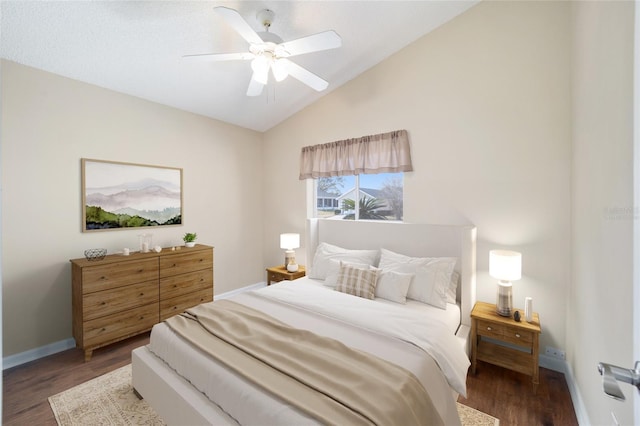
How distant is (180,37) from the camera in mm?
2502

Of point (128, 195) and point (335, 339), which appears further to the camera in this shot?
point (128, 195)

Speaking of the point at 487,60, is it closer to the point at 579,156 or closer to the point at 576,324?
the point at 579,156

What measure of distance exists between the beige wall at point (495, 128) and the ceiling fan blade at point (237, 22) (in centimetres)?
184

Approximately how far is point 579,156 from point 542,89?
76 centimetres

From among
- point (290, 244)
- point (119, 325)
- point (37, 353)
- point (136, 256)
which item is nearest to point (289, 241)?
point (290, 244)

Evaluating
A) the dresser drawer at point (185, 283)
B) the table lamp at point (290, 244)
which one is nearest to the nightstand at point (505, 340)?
the table lamp at point (290, 244)

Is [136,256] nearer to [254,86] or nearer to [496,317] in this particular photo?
[254,86]

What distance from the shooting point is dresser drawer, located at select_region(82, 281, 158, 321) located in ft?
8.62

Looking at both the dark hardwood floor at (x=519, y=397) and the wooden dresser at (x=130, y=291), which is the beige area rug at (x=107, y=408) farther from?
the wooden dresser at (x=130, y=291)

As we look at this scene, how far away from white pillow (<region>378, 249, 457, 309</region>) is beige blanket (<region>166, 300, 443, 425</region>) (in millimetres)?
1090

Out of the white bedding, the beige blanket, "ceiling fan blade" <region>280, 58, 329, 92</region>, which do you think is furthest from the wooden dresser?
"ceiling fan blade" <region>280, 58, 329, 92</region>

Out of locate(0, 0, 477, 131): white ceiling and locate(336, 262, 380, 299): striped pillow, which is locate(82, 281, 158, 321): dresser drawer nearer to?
locate(336, 262, 380, 299): striped pillow

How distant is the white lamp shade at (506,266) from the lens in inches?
92.5

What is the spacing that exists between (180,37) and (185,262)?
231cm
